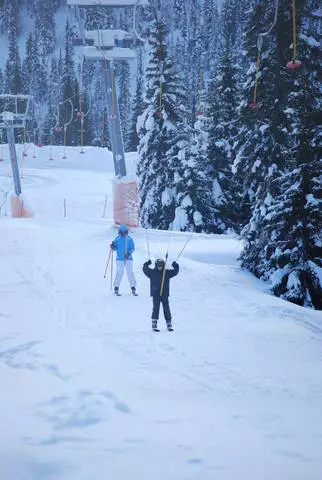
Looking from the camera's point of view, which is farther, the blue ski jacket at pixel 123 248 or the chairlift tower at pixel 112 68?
the chairlift tower at pixel 112 68

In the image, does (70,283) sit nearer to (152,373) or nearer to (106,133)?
(152,373)

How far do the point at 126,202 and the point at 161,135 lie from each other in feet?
33.5

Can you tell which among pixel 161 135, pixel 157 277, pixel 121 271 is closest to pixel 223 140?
pixel 161 135

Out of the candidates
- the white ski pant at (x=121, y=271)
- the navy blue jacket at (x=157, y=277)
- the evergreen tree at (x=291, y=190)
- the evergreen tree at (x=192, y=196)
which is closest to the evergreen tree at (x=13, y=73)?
the evergreen tree at (x=192, y=196)

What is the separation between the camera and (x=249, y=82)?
17.9 meters

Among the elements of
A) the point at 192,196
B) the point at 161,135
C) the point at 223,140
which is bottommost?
the point at 192,196

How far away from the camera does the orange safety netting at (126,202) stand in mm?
21438

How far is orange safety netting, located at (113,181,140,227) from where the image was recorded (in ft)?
70.3

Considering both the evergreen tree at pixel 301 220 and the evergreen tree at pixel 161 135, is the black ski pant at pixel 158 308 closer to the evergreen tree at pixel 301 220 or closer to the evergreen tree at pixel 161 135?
the evergreen tree at pixel 301 220

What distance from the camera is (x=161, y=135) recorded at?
100.0 ft

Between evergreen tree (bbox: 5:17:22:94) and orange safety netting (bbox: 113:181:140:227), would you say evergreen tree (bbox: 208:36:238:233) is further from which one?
evergreen tree (bbox: 5:17:22:94)

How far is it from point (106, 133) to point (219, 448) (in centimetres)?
8856

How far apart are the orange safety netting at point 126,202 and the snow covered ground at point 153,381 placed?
6513 millimetres

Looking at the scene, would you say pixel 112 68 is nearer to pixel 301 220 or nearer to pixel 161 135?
pixel 161 135
